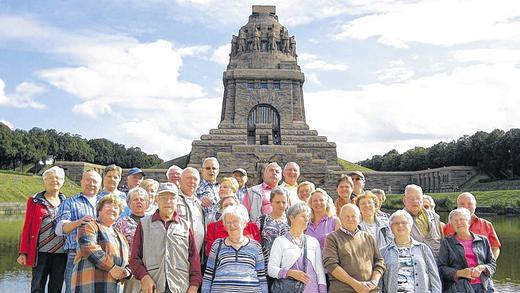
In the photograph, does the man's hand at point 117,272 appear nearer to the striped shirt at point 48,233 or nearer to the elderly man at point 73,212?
the elderly man at point 73,212

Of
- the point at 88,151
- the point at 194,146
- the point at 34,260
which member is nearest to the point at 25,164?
the point at 88,151

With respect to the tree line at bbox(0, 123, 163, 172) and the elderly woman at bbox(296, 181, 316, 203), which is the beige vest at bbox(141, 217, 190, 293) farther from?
the tree line at bbox(0, 123, 163, 172)

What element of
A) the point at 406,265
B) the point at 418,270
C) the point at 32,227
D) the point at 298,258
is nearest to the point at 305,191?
the point at 298,258

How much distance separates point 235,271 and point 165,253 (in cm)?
73

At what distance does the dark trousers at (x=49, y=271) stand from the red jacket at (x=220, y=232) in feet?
7.34

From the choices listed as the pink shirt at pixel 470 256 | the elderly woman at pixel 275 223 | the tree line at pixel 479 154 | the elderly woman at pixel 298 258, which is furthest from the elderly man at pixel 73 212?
the tree line at pixel 479 154

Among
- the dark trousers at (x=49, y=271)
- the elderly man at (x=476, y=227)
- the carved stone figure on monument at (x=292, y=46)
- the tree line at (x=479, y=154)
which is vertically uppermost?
the carved stone figure on monument at (x=292, y=46)

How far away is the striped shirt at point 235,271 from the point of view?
5.36 m

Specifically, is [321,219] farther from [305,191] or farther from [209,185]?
[209,185]

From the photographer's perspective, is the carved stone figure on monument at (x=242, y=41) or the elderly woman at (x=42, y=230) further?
the carved stone figure on monument at (x=242, y=41)

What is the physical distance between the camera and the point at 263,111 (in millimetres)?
42562

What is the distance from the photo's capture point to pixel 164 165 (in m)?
46.5

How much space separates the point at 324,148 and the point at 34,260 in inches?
1315

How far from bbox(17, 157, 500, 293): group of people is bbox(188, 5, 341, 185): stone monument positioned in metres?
27.8
